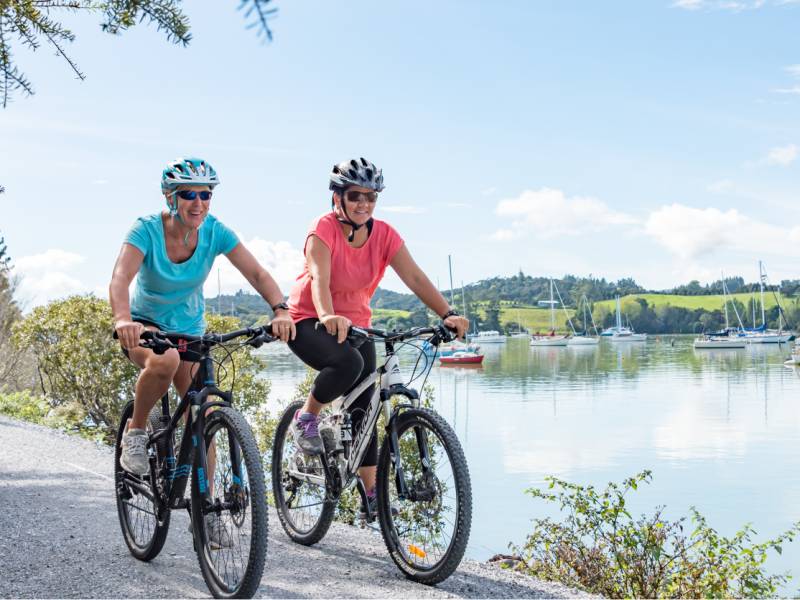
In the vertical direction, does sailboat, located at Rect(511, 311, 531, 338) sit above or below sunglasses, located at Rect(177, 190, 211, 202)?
below

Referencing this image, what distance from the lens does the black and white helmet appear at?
465cm

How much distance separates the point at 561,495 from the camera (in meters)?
7.90

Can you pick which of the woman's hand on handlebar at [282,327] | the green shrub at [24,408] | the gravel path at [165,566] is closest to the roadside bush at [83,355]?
the green shrub at [24,408]

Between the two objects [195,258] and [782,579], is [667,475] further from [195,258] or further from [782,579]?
[195,258]

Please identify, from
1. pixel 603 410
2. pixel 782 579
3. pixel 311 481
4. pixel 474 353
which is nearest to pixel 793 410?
pixel 603 410

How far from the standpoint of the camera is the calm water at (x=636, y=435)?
1209 inches

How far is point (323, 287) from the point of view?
4613 mm

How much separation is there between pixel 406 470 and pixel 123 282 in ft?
5.79

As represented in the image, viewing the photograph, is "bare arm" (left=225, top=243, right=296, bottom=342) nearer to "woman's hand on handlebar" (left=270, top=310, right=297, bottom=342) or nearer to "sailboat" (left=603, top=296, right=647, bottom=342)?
"woman's hand on handlebar" (left=270, top=310, right=297, bottom=342)

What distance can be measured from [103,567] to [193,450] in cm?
114

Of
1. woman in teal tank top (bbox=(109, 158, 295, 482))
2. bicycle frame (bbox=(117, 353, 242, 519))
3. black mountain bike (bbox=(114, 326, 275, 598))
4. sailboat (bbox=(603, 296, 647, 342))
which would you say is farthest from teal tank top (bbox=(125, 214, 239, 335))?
sailboat (bbox=(603, 296, 647, 342))

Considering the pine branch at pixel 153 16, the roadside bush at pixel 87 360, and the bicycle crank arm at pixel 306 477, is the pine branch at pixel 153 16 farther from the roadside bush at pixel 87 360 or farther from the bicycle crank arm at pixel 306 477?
the roadside bush at pixel 87 360

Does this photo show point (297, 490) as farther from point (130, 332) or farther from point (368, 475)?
point (130, 332)

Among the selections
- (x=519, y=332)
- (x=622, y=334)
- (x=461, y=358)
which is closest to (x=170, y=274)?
(x=461, y=358)
